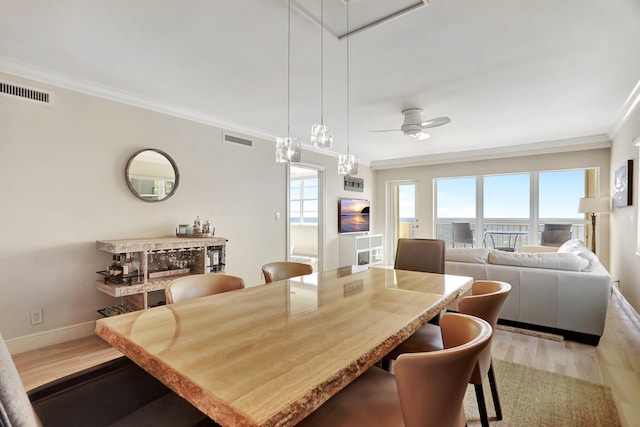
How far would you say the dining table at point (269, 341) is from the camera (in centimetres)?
69

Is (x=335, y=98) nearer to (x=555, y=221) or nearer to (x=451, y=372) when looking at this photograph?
(x=451, y=372)

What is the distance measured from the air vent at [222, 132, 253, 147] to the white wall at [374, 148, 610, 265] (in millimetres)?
3841

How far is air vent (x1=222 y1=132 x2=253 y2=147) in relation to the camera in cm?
410

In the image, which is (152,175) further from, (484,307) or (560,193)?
(560,193)

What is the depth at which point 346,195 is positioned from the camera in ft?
21.2

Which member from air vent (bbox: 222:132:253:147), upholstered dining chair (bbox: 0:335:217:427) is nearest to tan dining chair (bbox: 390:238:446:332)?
upholstered dining chair (bbox: 0:335:217:427)

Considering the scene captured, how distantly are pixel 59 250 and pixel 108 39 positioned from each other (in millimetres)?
1846

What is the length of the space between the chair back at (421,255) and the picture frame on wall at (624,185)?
2.67 metres

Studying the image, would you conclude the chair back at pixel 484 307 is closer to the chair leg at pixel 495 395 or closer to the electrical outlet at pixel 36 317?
the chair leg at pixel 495 395

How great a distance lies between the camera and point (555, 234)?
5516 mm

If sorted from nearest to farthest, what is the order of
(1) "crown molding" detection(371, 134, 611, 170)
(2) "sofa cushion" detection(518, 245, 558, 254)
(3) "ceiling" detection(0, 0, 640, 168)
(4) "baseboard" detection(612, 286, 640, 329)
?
(3) "ceiling" detection(0, 0, 640, 168) → (4) "baseboard" detection(612, 286, 640, 329) → (2) "sofa cushion" detection(518, 245, 558, 254) → (1) "crown molding" detection(371, 134, 611, 170)

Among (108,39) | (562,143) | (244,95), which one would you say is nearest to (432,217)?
(562,143)

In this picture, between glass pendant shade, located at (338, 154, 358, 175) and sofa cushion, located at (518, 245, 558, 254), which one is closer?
glass pendant shade, located at (338, 154, 358, 175)

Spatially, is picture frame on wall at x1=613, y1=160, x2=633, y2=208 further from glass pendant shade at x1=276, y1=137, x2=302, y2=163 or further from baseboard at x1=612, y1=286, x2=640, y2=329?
glass pendant shade at x1=276, y1=137, x2=302, y2=163
